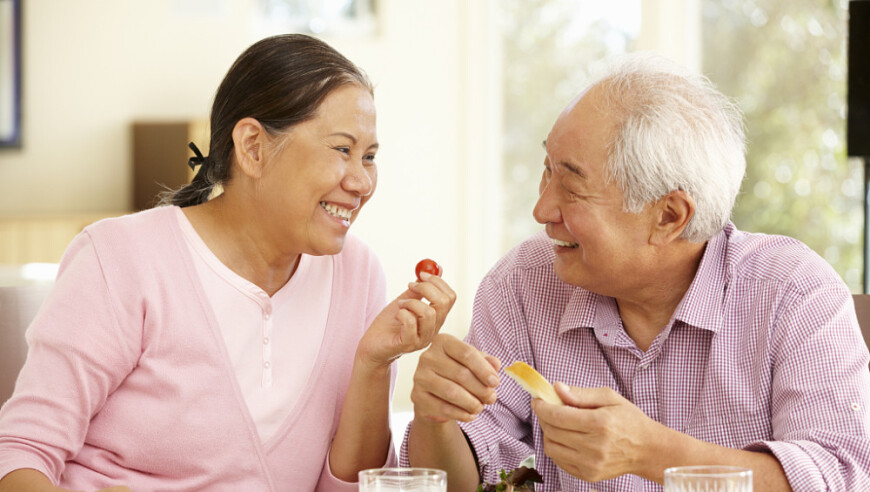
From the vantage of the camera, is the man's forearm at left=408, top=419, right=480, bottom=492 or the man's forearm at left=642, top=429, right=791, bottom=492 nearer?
the man's forearm at left=642, top=429, right=791, bottom=492

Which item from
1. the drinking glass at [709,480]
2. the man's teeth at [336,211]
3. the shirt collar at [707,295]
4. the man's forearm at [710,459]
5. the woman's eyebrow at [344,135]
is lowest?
the man's forearm at [710,459]

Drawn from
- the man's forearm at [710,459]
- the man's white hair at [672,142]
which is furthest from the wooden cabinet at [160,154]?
the man's forearm at [710,459]

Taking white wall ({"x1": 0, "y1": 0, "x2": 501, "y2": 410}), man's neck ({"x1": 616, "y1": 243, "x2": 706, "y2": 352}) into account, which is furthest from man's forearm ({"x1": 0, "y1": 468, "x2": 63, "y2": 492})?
white wall ({"x1": 0, "y1": 0, "x2": 501, "y2": 410})

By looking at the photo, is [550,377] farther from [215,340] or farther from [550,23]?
[550,23]

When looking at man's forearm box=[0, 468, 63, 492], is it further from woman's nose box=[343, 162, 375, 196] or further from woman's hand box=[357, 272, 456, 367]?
woman's nose box=[343, 162, 375, 196]

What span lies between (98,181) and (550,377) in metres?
4.17

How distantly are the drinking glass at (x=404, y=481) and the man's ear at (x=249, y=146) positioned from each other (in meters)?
0.76

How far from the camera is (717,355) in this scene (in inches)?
65.4

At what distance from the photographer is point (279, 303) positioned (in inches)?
69.6

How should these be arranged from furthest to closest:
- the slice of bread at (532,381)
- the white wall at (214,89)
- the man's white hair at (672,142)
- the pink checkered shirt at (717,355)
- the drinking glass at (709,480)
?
the white wall at (214,89)
the man's white hair at (672,142)
the pink checkered shirt at (717,355)
the slice of bread at (532,381)
the drinking glass at (709,480)

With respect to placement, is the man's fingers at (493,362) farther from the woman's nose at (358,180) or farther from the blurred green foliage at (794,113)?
the blurred green foliage at (794,113)

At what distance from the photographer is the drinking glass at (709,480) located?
1.03 meters

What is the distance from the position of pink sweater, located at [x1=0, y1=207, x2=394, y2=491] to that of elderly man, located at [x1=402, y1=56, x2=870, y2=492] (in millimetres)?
267

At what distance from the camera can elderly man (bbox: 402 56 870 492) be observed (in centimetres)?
156
